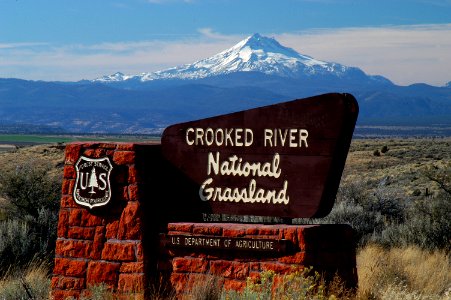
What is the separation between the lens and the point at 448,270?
10.1 m

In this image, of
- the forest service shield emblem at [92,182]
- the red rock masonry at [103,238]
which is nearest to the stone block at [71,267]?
the red rock masonry at [103,238]

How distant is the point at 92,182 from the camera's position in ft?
28.7

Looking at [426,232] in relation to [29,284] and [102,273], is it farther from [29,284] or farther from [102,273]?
[29,284]

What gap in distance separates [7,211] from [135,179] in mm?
9031

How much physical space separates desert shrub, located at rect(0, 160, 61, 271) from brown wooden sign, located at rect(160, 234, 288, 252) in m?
3.03

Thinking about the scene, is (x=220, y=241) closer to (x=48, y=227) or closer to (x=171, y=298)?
(x=171, y=298)

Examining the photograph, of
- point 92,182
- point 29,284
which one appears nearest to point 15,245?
point 29,284

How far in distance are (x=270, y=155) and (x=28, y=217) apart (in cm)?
723

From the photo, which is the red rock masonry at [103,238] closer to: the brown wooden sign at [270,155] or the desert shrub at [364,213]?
the brown wooden sign at [270,155]

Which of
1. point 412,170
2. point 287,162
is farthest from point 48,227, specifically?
point 412,170

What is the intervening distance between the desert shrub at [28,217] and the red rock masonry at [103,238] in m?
2.00

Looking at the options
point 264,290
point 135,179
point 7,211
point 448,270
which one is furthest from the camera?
point 7,211

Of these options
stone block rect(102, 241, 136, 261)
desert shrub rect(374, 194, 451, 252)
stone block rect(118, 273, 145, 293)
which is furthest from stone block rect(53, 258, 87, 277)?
desert shrub rect(374, 194, 451, 252)

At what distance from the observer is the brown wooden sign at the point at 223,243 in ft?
25.5
